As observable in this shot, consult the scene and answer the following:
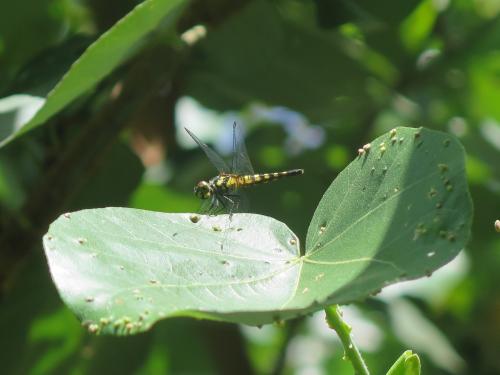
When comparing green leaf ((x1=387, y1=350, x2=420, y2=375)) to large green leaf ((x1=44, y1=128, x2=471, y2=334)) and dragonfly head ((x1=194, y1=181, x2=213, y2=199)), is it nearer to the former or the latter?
large green leaf ((x1=44, y1=128, x2=471, y2=334))

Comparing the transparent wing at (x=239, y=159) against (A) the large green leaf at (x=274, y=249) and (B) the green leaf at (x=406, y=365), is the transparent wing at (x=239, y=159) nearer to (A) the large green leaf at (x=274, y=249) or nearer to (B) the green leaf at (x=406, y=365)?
(A) the large green leaf at (x=274, y=249)

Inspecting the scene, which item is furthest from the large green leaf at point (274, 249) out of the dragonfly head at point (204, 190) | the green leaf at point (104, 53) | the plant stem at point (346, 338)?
the dragonfly head at point (204, 190)

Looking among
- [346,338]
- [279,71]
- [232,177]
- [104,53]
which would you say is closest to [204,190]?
[232,177]

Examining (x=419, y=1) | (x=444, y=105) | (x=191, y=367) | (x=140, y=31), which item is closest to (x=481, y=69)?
(x=444, y=105)

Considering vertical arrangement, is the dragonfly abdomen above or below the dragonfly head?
below

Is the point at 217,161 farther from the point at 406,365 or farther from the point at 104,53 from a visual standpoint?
the point at 406,365

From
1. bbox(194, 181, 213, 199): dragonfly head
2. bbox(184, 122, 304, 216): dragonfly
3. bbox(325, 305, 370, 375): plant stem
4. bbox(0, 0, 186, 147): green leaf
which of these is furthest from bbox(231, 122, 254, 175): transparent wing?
bbox(325, 305, 370, 375): plant stem
